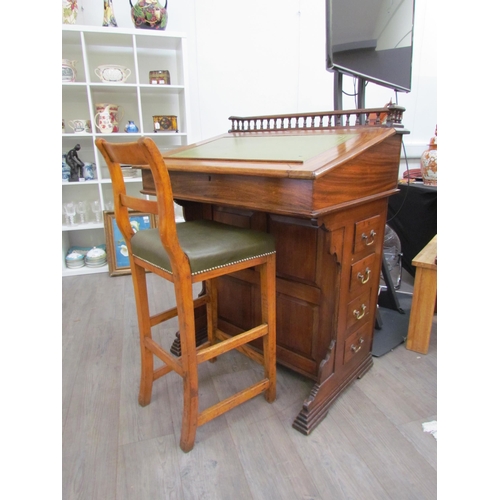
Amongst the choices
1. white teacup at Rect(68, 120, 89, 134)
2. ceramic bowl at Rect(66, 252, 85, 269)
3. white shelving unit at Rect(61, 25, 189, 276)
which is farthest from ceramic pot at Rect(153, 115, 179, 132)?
ceramic bowl at Rect(66, 252, 85, 269)

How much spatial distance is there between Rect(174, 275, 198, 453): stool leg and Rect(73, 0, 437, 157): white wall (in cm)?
236

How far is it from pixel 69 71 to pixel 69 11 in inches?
15.4

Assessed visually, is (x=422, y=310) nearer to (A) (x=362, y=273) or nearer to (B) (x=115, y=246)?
(A) (x=362, y=273)

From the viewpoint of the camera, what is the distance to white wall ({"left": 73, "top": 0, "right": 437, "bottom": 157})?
9.63 ft

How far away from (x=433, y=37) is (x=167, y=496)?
165 inches

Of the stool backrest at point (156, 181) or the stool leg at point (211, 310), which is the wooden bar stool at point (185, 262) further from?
the stool leg at point (211, 310)

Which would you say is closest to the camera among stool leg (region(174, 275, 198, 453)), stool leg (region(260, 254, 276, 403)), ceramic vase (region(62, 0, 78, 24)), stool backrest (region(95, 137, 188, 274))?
stool backrest (region(95, 137, 188, 274))

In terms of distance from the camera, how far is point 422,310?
1.75 metres

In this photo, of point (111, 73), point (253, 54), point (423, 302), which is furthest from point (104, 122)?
point (423, 302)

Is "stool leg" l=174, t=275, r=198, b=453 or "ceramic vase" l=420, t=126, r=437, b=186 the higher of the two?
"ceramic vase" l=420, t=126, r=437, b=186

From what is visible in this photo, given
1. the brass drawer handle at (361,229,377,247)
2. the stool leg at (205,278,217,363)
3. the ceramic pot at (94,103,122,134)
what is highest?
the ceramic pot at (94,103,122,134)

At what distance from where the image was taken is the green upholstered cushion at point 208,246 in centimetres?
108

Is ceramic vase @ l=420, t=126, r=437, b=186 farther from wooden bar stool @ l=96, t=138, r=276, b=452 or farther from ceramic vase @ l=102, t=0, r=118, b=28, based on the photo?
ceramic vase @ l=102, t=0, r=118, b=28

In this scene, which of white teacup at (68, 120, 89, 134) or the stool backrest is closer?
the stool backrest
